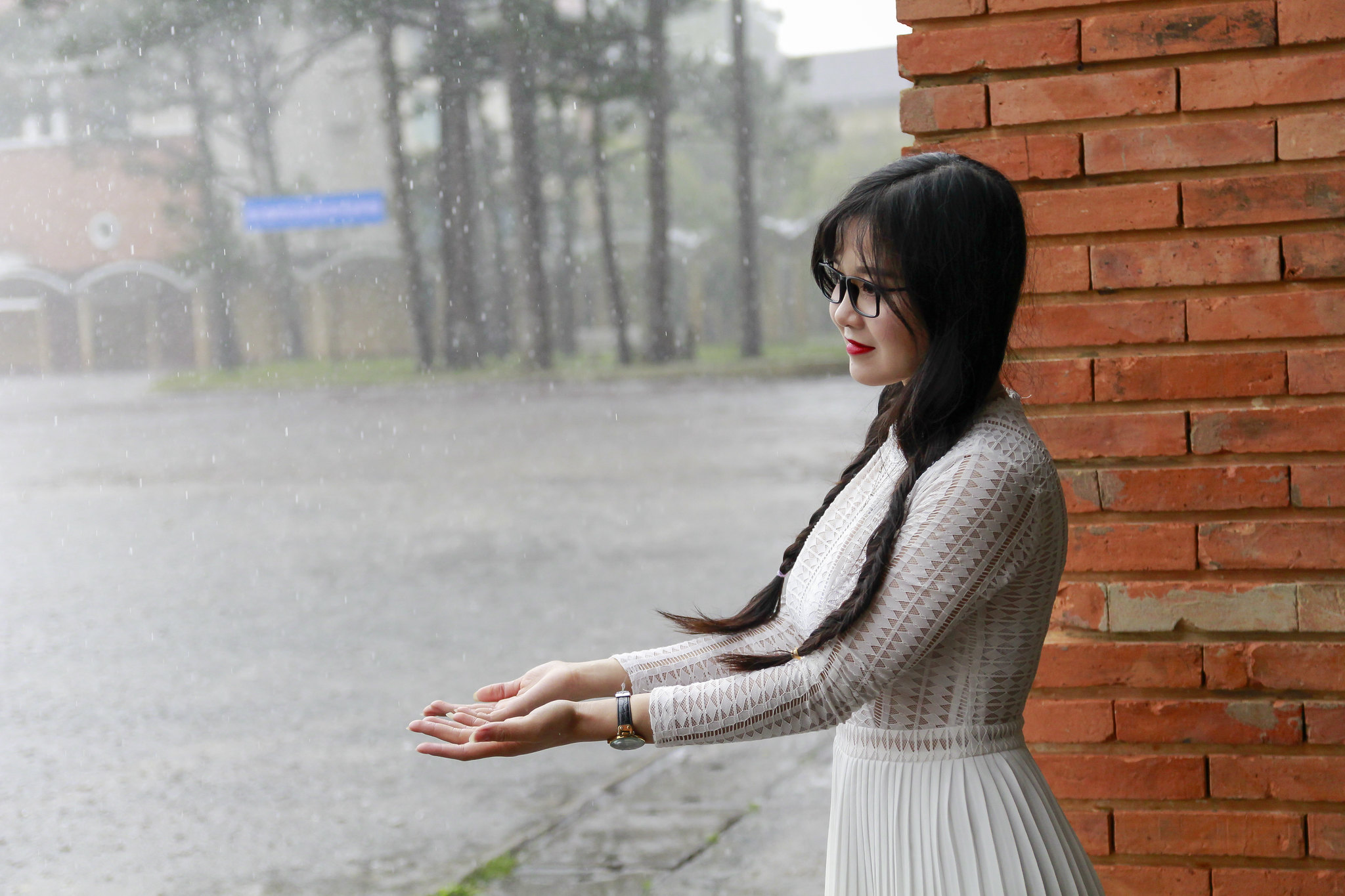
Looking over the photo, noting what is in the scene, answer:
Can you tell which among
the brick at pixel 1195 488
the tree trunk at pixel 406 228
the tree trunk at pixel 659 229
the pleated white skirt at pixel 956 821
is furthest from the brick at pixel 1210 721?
the tree trunk at pixel 659 229

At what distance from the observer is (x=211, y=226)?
11.8 meters

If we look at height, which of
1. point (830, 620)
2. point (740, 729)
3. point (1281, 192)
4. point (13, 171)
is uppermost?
point (13, 171)

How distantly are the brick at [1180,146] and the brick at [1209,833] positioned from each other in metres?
0.92

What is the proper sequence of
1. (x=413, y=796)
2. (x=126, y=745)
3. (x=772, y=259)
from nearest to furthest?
(x=413, y=796) → (x=126, y=745) → (x=772, y=259)

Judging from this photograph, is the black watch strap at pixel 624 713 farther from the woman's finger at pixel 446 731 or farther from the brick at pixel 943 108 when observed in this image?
the brick at pixel 943 108

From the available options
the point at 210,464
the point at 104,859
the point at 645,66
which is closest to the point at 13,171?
the point at 210,464

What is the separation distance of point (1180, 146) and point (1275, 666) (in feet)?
2.42

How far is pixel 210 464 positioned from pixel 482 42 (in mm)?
5091

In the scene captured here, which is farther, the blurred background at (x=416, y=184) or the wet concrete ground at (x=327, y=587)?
the blurred background at (x=416, y=184)

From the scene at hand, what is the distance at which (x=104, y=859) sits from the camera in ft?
11.9

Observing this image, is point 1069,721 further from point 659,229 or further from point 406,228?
point 659,229

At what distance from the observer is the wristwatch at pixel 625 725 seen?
1253mm

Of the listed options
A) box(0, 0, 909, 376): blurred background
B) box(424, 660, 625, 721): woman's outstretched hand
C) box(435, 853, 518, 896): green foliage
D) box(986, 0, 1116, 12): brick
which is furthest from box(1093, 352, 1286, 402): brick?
box(0, 0, 909, 376): blurred background

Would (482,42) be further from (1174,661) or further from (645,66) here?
(1174,661)
